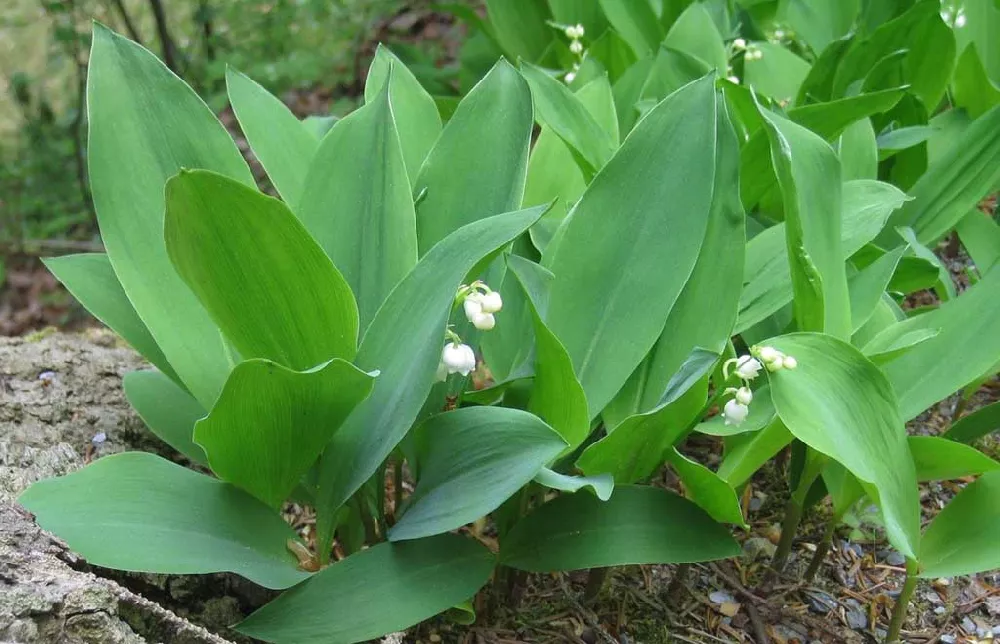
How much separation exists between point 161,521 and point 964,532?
1.09m

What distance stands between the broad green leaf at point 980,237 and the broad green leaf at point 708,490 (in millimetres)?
993

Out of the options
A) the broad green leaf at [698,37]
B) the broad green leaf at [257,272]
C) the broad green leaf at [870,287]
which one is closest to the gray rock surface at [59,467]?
A: the broad green leaf at [257,272]

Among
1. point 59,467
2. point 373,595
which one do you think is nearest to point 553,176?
point 373,595

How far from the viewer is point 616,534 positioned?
120cm

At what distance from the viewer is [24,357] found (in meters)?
1.71

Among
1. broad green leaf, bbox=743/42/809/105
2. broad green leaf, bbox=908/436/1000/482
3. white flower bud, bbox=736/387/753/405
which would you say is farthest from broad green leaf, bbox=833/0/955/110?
white flower bud, bbox=736/387/753/405

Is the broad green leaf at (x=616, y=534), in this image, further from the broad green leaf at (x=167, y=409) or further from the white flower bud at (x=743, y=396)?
the broad green leaf at (x=167, y=409)

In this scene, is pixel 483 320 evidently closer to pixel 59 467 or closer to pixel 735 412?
pixel 735 412

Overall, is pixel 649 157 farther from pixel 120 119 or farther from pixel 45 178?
pixel 45 178

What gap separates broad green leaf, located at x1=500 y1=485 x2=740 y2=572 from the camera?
1185mm

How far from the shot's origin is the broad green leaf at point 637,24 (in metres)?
2.39

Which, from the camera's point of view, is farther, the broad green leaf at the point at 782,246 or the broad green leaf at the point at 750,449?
the broad green leaf at the point at 782,246

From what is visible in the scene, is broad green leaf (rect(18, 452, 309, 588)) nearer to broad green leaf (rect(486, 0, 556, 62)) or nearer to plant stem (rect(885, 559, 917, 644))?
plant stem (rect(885, 559, 917, 644))

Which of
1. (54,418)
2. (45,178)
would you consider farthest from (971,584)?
(45,178)
